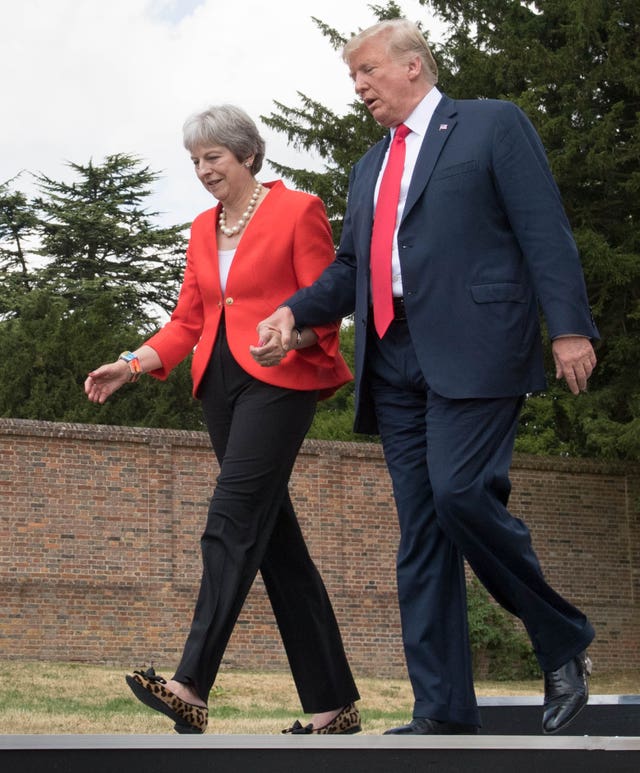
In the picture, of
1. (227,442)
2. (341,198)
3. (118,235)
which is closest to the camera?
(227,442)

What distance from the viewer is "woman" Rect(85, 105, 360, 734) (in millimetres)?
3971

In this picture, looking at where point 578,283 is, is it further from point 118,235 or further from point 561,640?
point 118,235

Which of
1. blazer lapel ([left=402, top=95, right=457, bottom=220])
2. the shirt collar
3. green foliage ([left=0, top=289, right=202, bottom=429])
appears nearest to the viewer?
blazer lapel ([left=402, top=95, right=457, bottom=220])

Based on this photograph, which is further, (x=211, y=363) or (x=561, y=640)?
(x=211, y=363)

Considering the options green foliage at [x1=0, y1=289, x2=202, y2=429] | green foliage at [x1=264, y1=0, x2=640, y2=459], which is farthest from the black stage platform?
green foliage at [x1=0, y1=289, x2=202, y2=429]

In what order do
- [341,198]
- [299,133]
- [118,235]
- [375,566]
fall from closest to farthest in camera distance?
[375,566] → [341,198] → [299,133] → [118,235]

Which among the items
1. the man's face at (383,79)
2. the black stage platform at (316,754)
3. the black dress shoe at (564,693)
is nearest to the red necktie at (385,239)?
the man's face at (383,79)

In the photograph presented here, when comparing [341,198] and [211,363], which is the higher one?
[341,198]

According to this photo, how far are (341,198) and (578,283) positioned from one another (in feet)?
64.4

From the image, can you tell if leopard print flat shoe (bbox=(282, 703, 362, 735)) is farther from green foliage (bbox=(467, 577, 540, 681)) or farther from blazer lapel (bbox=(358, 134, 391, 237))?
green foliage (bbox=(467, 577, 540, 681))

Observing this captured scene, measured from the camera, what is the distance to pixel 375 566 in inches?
749

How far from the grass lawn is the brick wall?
2.34 ft

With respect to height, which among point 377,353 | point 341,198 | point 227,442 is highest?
point 341,198

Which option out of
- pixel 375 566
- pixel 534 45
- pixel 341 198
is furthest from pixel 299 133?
pixel 375 566
